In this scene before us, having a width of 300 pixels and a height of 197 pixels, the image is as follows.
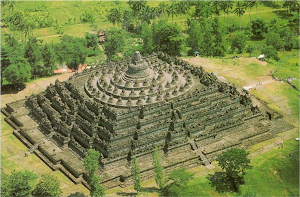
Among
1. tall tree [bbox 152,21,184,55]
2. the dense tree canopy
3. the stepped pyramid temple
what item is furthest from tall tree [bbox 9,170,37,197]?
tall tree [bbox 152,21,184,55]

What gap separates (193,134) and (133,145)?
12.1 m

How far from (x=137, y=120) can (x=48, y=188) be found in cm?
1978

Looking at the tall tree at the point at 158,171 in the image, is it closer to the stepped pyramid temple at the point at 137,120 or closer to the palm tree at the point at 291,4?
the stepped pyramid temple at the point at 137,120

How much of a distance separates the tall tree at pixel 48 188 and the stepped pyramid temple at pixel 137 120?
6600mm

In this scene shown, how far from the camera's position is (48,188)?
220ft

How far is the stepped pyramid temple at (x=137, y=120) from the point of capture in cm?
7644

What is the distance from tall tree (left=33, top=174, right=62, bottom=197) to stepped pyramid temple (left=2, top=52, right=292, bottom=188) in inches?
260

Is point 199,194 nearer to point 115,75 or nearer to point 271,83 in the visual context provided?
point 115,75

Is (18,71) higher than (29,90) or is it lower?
higher

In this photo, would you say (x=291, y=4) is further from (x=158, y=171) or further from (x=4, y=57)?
(x=158, y=171)

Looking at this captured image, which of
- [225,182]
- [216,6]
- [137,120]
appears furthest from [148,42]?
[225,182]

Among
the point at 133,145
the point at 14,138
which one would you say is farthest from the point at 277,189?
the point at 14,138

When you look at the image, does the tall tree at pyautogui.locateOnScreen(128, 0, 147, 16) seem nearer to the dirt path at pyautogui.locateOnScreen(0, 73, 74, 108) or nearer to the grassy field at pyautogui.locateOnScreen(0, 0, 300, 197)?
the grassy field at pyautogui.locateOnScreen(0, 0, 300, 197)

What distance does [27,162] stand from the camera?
8006cm
